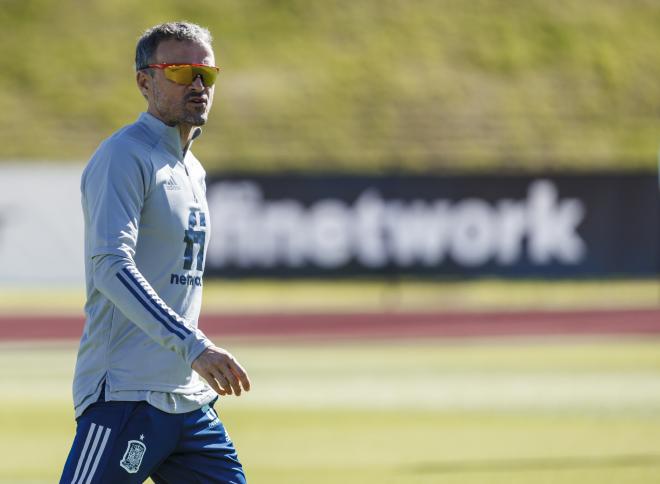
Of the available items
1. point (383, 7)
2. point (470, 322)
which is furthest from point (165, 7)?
point (470, 322)

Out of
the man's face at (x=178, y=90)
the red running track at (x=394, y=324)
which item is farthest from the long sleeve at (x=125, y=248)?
the red running track at (x=394, y=324)

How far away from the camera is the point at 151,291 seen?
441cm

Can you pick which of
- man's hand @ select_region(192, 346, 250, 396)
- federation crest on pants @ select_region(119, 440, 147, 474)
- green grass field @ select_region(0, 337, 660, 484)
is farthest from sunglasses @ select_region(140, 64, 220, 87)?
green grass field @ select_region(0, 337, 660, 484)

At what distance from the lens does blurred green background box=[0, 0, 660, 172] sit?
131 feet

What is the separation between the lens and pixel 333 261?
25578mm

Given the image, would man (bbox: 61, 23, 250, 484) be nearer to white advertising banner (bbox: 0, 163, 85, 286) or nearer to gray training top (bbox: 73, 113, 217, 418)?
gray training top (bbox: 73, 113, 217, 418)

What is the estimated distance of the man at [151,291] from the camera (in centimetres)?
443

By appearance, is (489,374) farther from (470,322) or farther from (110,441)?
(110,441)

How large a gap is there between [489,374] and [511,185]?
11.9m

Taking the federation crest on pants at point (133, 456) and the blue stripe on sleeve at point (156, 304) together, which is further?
the federation crest on pants at point (133, 456)

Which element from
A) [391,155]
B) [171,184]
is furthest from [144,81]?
[391,155]

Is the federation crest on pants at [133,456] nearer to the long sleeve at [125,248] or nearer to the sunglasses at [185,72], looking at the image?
the long sleeve at [125,248]

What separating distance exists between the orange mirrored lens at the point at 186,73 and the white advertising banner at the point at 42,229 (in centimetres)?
2010

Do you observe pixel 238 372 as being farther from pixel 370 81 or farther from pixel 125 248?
pixel 370 81
